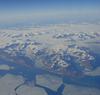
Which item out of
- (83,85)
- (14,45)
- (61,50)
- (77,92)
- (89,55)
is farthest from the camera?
(14,45)

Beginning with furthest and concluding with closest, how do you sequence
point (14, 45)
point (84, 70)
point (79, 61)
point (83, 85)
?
point (14, 45)
point (79, 61)
point (84, 70)
point (83, 85)

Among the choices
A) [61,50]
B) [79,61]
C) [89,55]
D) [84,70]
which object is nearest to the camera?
[84,70]

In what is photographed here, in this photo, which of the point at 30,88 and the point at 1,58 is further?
the point at 1,58

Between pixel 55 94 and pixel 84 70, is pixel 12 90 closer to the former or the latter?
pixel 55 94

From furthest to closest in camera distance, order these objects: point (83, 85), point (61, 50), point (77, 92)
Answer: point (61, 50)
point (83, 85)
point (77, 92)

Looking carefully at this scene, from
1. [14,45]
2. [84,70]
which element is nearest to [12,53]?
[14,45]

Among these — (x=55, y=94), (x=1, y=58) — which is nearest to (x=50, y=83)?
(x=55, y=94)

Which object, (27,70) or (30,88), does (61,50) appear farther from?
(30,88)

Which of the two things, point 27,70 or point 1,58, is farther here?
point 1,58
